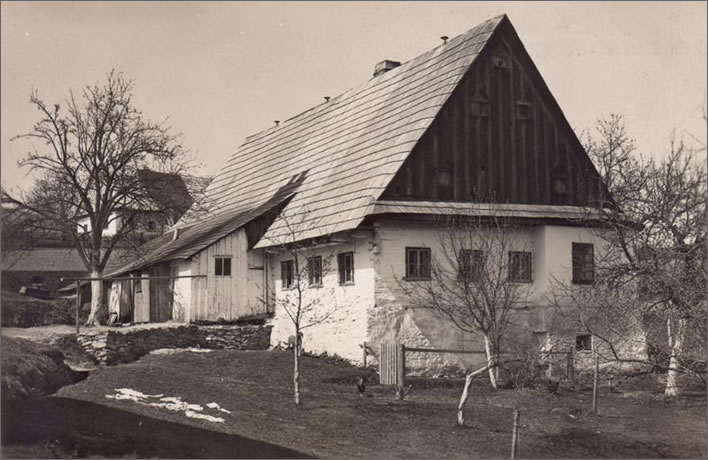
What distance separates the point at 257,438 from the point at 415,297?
28.7 ft

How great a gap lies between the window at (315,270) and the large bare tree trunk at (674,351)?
9948 mm

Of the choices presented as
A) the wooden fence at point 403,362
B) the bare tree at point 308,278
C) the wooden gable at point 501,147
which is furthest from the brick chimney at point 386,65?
the wooden fence at point 403,362

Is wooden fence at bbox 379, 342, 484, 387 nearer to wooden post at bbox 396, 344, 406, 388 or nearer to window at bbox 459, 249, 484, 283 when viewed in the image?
wooden post at bbox 396, 344, 406, 388

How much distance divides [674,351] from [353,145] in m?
12.5

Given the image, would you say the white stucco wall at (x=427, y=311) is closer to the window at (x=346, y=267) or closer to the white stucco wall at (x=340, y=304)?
the white stucco wall at (x=340, y=304)

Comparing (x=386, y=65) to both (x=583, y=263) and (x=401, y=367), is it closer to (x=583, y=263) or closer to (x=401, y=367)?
(x=583, y=263)

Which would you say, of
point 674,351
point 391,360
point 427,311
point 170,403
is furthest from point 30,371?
point 674,351

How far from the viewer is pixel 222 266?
26844mm

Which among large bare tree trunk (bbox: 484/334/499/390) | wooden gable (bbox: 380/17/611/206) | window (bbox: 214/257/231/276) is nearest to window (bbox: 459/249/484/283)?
large bare tree trunk (bbox: 484/334/499/390)

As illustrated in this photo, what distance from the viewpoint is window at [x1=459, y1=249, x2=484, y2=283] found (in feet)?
62.3

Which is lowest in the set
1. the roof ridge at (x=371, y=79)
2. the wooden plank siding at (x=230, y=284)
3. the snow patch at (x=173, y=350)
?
the snow patch at (x=173, y=350)

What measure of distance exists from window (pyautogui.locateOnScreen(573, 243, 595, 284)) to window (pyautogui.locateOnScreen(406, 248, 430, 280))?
13.8 feet

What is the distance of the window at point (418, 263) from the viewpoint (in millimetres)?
21828

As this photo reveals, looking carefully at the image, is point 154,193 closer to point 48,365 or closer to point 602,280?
point 48,365
